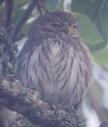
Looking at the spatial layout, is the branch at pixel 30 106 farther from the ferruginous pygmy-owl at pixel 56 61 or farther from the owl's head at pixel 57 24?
the owl's head at pixel 57 24

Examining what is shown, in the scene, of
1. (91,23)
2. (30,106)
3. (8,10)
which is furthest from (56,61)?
Result: (30,106)

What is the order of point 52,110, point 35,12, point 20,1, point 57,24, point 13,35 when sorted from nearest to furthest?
point 52,110, point 13,35, point 20,1, point 35,12, point 57,24

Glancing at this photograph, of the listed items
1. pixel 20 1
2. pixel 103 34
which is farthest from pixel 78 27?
pixel 20 1

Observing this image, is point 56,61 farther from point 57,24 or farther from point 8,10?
point 8,10

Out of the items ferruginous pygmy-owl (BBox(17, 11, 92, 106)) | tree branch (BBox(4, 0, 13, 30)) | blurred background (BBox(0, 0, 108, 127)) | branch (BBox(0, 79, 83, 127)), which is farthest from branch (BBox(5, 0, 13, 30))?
ferruginous pygmy-owl (BBox(17, 11, 92, 106))

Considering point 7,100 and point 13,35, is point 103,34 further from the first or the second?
point 7,100

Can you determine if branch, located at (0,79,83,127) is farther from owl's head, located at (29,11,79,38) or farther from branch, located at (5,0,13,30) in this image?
owl's head, located at (29,11,79,38)
